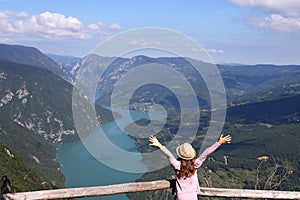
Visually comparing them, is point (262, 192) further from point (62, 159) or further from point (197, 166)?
point (62, 159)

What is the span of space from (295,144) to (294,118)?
200 feet

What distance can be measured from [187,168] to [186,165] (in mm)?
43

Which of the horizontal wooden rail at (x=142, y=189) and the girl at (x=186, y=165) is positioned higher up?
the girl at (x=186, y=165)

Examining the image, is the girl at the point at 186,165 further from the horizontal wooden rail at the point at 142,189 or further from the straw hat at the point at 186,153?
the horizontal wooden rail at the point at 142,189

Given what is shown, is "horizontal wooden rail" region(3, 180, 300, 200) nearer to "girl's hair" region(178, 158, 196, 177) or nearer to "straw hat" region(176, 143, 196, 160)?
"girl's hair" region(178, 158, 196, 177)

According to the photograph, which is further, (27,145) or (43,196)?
(27,145)

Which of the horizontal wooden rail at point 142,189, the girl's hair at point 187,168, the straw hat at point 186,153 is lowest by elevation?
the horizontal wooden rail at point 142,189

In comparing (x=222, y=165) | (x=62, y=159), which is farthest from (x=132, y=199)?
(x=62, y=159)

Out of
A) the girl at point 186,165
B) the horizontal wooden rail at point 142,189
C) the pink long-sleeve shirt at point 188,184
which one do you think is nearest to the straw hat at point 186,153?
the girl at point 186,165

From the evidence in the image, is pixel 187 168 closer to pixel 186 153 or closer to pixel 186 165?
pixel 186 165

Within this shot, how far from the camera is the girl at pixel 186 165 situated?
15.1ft

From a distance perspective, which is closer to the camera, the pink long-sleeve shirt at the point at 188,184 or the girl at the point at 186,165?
the girl at the point at 186,165

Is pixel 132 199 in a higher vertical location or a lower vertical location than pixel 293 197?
lower

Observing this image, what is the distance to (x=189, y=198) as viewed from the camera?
15.6 feet
